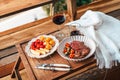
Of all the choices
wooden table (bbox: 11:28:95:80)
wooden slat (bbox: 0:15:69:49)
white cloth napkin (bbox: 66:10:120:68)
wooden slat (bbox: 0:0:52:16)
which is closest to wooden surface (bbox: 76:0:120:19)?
wooden slat (bbox: 0:15:69:49)

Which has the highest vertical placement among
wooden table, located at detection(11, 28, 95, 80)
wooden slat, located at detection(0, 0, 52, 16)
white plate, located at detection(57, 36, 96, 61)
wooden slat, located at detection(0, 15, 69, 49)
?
wooden slat, located at detection(0, 0, 52, 16)

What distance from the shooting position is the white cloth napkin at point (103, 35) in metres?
1.34

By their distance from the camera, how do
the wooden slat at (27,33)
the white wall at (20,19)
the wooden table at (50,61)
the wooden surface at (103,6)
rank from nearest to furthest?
the wooden table at (50,61)
the wooden slat at (27,33)
the wooden surface at (103,6)
the white wall at (20,19)

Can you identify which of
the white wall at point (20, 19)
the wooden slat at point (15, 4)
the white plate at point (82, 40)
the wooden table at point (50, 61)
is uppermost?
the wooden slat at point (15, 4)

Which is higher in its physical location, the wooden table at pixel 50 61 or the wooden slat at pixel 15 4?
the wooden slat at pixel 15 4

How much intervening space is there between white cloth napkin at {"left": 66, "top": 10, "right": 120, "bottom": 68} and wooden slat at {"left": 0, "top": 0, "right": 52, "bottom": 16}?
0.61m

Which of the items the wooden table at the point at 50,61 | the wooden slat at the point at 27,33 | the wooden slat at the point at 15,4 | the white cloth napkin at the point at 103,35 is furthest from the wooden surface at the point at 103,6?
the wooden table at the point at 50,61

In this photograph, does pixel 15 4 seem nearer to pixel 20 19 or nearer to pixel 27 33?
pixel 27 33

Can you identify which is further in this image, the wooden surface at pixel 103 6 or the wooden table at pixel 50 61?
Result: the wooden surface at pixel 103 6

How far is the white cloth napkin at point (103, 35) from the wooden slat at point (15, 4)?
0.61 m

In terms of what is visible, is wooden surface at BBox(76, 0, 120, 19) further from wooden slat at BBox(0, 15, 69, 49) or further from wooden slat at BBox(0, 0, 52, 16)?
wooden slat at BBox(0, 0, 52, 16)

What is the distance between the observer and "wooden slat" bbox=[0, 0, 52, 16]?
197cm

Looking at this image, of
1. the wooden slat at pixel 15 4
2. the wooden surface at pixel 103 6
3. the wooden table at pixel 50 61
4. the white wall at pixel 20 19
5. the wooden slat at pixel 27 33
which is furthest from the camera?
the white wall at pixel 20 19

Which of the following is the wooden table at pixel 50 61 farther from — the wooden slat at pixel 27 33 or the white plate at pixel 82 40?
the wooden slat at pixel 27 33
